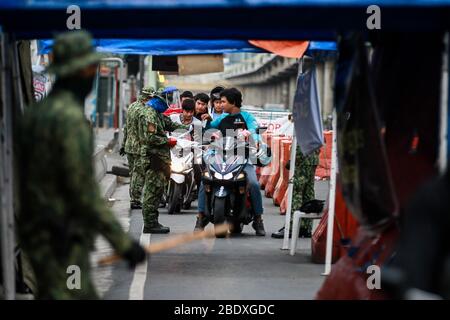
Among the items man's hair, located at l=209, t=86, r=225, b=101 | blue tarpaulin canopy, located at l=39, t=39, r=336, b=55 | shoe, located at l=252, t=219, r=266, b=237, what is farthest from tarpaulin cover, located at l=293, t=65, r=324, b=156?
man's hair, located at l=209, t=86, r=225, b=101

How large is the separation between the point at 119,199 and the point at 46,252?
1291 centimetres

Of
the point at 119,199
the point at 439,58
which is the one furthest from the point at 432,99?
the point at 119,199

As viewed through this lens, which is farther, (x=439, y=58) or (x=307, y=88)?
(x=307, y=88)

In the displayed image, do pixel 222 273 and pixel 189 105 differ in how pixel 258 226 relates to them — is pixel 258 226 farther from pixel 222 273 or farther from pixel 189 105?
pixel 189 105

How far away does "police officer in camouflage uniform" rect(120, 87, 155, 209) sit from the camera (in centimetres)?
1677

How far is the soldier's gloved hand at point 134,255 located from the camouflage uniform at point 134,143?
9.36 m

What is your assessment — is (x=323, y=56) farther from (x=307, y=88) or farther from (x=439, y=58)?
(x=439, y=58)

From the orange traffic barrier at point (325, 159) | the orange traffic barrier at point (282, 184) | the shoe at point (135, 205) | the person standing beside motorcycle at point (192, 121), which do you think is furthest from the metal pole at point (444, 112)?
the orange traffic barrier at point (325, 159)

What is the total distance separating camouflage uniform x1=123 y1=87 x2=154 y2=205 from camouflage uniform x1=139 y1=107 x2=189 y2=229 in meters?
1.18

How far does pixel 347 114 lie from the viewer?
29.1 ft

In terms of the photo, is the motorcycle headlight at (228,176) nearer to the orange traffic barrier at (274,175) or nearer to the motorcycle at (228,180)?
the motorcycle at (228,180)

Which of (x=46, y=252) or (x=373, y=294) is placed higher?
(x=46, y=252)

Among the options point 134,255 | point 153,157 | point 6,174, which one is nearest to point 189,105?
point 153,157

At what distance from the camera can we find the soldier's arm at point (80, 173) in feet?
21.6
